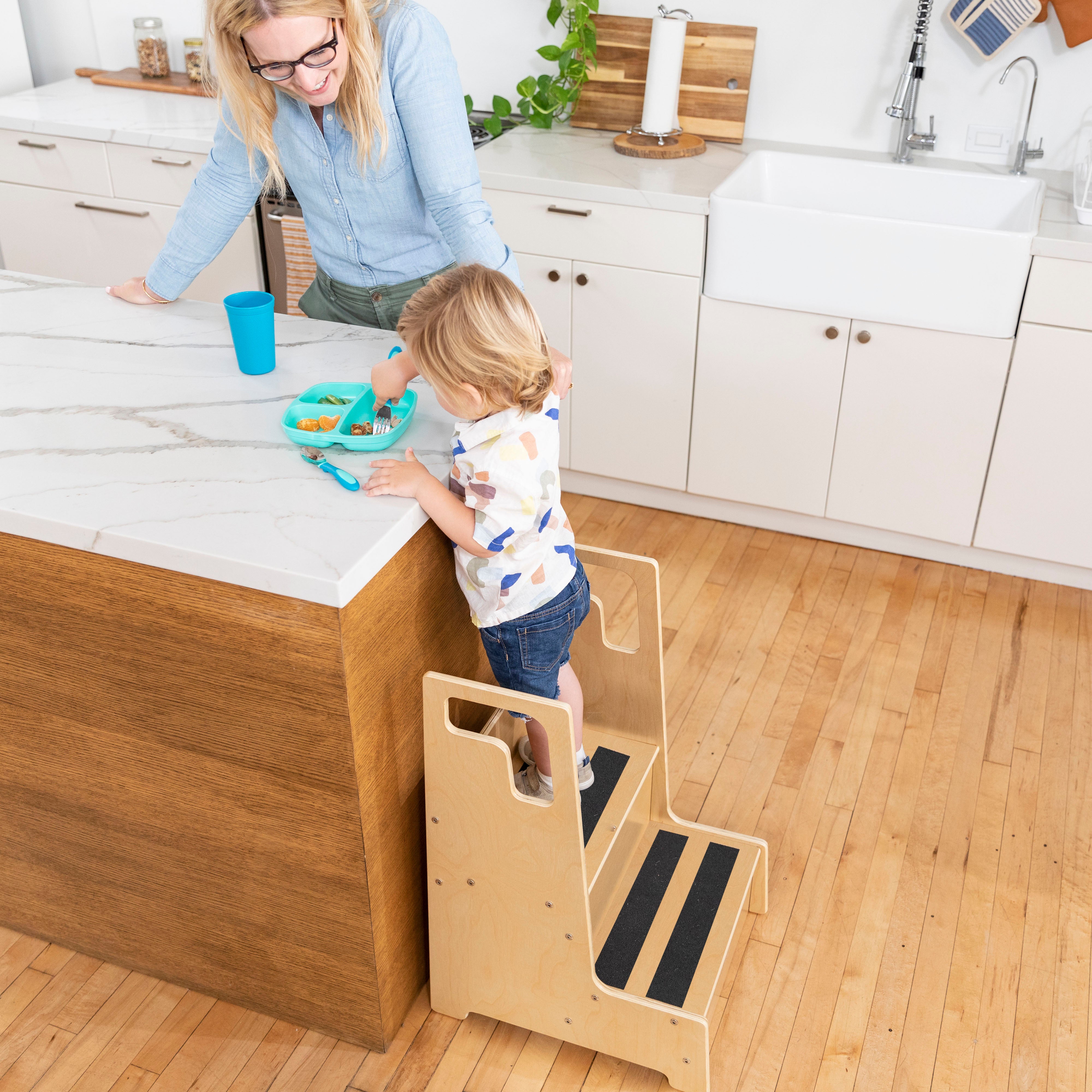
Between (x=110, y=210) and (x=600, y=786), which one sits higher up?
(x=110, y=210)

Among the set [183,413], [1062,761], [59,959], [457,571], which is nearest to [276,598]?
[457,571]

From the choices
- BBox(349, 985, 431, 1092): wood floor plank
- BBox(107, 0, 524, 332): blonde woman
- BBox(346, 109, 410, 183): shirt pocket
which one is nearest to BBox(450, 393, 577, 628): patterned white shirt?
BBox(107, 0, 524, 332): blonde woman

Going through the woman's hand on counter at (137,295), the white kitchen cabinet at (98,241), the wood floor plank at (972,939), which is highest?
the woman's hand on counter at (137,295)

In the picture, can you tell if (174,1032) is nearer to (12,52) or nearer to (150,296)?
(150,296)

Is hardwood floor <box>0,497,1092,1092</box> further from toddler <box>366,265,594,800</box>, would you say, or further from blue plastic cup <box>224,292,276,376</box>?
blue plastic cup <box>224,292,276,376</box>

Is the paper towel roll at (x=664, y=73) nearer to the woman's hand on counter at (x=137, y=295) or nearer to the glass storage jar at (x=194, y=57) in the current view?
the glass storage jar at (x=194, y=57)

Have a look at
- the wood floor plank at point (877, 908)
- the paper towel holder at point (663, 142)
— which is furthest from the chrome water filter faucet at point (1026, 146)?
the wood floor plank at point (877, 908)

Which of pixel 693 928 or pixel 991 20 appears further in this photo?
pixel 991 20

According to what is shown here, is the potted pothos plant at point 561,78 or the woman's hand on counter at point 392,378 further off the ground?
the potted pothos plant at point 561,78

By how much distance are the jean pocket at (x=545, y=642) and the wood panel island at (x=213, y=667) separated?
13 centimetres

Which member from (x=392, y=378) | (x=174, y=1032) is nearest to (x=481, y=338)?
(x=392, y=378)

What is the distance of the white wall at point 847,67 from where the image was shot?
269 centimetres

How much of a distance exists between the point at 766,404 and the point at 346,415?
1556mm

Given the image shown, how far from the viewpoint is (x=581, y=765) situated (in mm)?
1734
